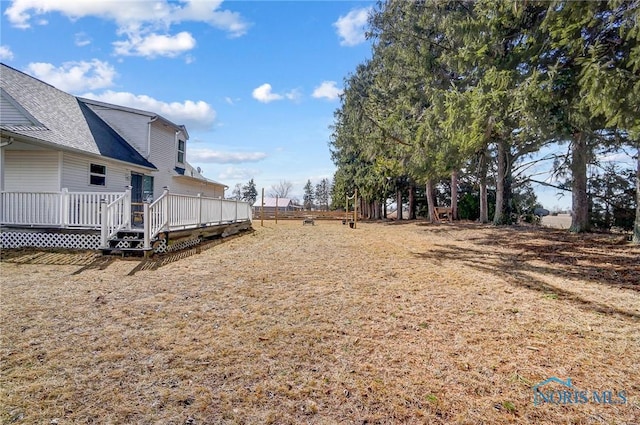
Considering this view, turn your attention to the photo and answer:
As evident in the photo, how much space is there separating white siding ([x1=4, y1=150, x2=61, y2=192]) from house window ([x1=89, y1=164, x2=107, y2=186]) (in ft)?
4.11

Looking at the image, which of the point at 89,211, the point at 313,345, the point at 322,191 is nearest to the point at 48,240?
the point at 89,211

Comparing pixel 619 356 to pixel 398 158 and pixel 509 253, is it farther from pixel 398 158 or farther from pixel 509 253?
pixel 398 158

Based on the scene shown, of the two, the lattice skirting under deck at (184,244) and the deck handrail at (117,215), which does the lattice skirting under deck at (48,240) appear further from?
the lattice skirting under deck at (184,244)

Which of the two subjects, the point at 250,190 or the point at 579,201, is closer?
the point at 579,201

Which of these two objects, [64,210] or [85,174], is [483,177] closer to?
[64,210]

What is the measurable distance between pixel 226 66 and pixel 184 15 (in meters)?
3.06

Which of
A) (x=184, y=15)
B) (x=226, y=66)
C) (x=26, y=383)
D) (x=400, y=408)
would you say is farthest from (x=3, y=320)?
(x=226, y=66)

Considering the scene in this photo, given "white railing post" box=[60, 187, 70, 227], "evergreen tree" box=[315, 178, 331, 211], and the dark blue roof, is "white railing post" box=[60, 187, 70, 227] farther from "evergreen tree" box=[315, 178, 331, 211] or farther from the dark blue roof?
"evergreen tree" box=[315, 178, 331, 211]

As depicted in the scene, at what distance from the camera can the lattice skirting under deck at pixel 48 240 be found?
8273mm

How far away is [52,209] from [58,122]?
408 cm

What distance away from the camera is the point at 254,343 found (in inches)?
118

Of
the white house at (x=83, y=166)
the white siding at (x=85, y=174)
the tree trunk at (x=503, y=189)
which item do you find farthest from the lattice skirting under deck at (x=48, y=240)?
the tree trunk at (x=503, y=189)

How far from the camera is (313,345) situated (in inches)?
116

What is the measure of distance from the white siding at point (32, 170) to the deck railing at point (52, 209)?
1.36 m
